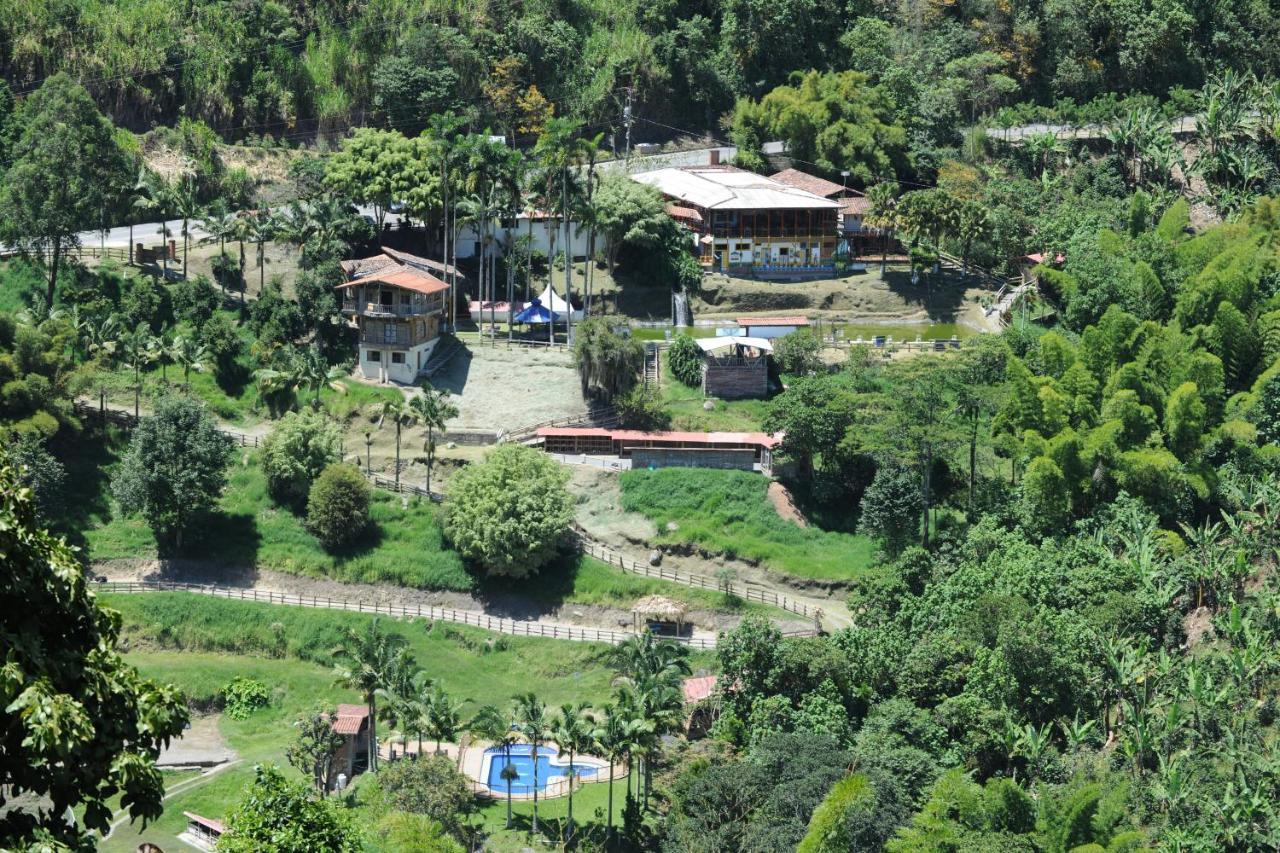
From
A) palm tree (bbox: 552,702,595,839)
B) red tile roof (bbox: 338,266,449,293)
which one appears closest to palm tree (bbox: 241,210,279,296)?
red tile roof (bbox: 338,266,449,293)

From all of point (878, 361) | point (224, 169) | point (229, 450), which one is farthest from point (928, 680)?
point (224, 169)

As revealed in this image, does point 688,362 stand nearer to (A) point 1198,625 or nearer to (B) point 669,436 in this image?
(B) point 669,436

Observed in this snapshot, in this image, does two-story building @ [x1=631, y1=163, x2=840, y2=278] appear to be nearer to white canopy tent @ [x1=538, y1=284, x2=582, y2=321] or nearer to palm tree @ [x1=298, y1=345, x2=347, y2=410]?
white canopy tent @ [x1=538, y1=284, x2=582, y2=321]

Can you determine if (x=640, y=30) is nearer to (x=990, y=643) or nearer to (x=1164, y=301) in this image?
(x=1164, y=301)

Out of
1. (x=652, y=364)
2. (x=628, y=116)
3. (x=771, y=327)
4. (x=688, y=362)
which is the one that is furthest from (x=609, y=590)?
(x=628, y=116)

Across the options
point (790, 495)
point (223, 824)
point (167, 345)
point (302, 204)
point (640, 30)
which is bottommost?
point (223, 824)
